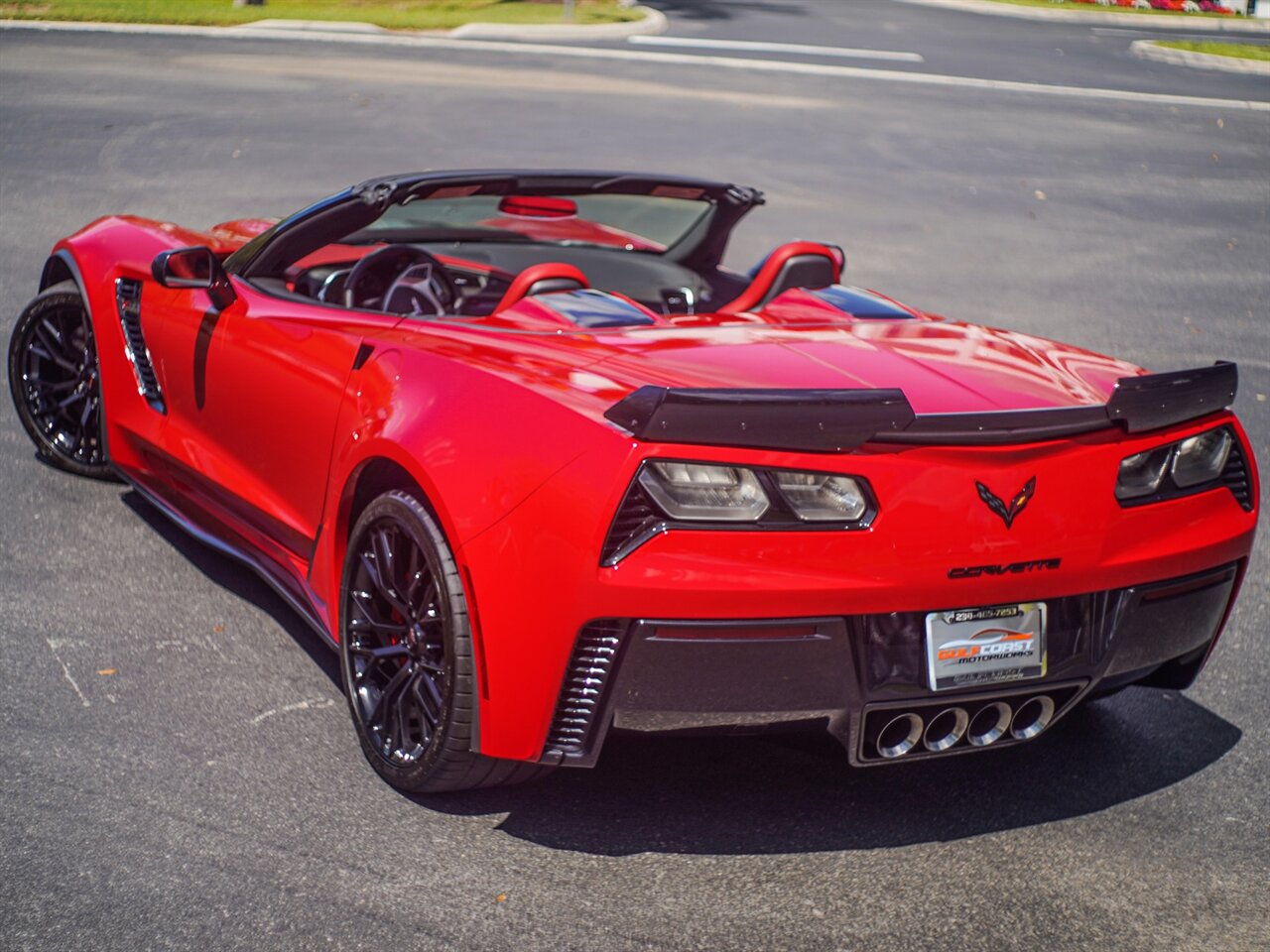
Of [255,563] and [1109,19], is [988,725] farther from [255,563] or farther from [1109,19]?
[1109,19]

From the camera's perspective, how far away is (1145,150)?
17.2 meters

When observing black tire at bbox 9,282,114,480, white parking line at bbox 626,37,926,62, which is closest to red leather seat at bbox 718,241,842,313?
black tire at bbox 9,282,114,480

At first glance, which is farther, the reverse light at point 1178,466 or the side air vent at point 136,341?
the side air vent at point 136,341

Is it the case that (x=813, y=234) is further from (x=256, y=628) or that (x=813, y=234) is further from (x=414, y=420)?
(x=414, y=420)

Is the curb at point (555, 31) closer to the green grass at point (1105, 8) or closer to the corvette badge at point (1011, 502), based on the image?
the green grass at point (1105, 8)

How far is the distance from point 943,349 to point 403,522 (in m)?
1.37

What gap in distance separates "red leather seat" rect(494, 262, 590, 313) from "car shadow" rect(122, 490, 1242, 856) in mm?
1183

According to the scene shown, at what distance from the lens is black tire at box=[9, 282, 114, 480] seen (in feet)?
19.3

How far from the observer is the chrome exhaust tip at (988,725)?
11.1 ft

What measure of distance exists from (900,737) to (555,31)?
22.0 meters

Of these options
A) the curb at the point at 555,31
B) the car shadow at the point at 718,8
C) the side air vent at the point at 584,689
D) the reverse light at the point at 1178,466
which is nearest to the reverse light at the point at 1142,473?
the reverse light at the point at 1178,466

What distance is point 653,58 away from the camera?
72.4ft

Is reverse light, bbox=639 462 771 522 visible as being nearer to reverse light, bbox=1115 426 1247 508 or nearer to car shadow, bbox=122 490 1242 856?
car shadow, bbox=122 490 1242 856

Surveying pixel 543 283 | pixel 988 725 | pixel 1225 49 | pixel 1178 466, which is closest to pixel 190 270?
pixel 543 283
